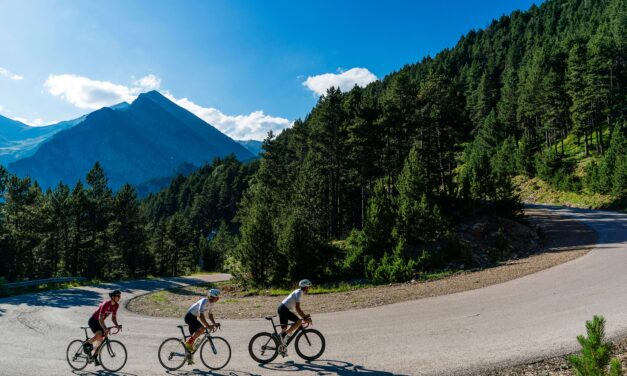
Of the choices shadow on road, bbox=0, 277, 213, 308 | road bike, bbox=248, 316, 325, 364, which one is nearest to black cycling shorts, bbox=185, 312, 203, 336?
road bike, bbox=248, 316, 325, 364

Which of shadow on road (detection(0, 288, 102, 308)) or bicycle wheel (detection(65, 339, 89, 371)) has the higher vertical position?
bicycle wheel (detection(65, 339, 89, 371))

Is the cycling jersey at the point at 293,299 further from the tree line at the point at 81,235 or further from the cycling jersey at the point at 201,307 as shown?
the tree line at the point at 81,235

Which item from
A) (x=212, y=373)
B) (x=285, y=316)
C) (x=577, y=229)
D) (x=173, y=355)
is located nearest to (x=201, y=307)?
(x=173, y=355)

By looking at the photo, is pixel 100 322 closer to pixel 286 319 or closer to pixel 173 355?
pixel 173 355

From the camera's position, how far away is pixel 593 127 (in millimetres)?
62031

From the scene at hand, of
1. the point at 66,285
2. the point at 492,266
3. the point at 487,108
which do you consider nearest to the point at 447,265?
the point at 492,266

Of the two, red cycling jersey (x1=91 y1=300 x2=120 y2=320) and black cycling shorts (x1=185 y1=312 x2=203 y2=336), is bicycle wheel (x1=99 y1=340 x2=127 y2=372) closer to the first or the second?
red cycling jersey (x1=91 y1=300 x2=120 y2=320)

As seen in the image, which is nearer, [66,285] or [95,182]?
[66,285]

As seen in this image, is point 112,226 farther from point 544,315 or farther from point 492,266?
point 544,315

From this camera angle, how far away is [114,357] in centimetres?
982

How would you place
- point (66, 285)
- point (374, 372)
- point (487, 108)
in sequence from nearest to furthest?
1. point (374, 372)
2. point (66, 285)
3. point (487, 108)

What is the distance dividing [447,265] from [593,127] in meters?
59.2

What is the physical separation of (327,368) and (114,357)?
19.8 ft

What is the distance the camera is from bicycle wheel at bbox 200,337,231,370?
9.27m
